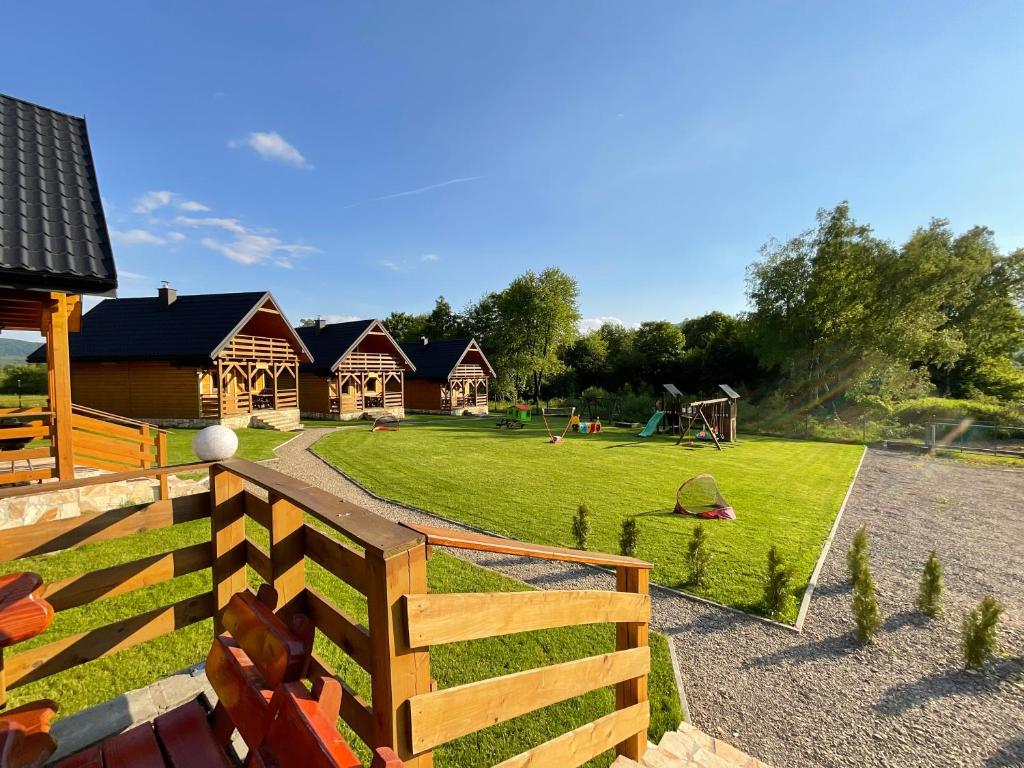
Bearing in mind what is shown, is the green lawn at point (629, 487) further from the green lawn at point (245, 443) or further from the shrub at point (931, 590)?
the green lawn at point (245, 443)

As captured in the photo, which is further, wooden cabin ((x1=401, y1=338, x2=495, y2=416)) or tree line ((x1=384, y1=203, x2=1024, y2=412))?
wooden cabin ((x1=401, y1=338, x2=495, y2=416))

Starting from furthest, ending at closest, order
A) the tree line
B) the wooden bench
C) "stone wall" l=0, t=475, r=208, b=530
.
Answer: the tree line
"stone wall" l=0, t=475, r=208, b=530
the wooden bench

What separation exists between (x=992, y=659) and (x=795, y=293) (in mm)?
25361

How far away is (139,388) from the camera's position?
19.4 metres

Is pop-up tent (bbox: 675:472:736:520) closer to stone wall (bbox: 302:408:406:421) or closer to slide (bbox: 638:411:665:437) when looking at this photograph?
slide (bbox: 638:411:665:437)

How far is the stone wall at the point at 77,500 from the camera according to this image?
19.7 ft

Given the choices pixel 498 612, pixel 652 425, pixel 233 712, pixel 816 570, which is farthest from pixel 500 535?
pixel 652 425

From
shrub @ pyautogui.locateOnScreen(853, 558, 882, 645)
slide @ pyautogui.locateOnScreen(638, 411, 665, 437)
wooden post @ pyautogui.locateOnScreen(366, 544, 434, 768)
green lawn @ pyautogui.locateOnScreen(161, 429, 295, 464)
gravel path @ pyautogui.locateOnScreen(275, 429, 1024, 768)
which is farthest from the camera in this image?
slide @ pyautogui.locateOnScreen(638, 411, 665, 437)

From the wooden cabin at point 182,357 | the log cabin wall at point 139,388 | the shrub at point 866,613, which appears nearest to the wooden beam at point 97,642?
the shrub at point 866,613

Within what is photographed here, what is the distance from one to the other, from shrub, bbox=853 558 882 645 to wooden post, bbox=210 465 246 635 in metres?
5.46

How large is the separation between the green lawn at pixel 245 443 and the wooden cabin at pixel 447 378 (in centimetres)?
1240

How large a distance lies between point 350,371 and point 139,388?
29.3 ft

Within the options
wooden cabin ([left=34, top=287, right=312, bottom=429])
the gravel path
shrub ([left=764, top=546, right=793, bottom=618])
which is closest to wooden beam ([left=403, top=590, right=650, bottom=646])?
the gravel path

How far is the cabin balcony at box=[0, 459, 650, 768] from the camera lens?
4.54 ft
